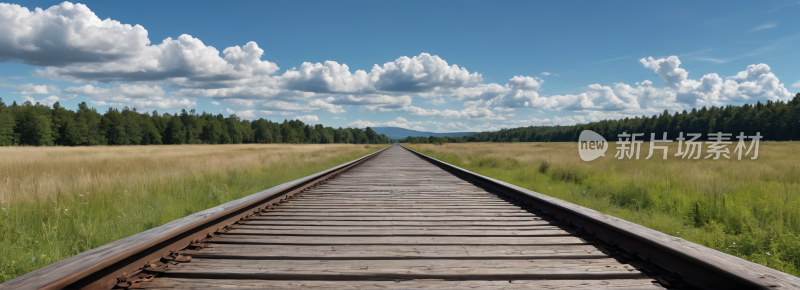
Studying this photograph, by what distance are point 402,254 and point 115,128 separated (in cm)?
10620

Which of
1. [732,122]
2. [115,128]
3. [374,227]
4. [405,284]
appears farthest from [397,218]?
[732,122]

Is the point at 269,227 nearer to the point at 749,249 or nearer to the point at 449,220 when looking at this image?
the point at 449,220

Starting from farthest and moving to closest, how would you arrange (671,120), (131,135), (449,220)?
(671,120), (131,135), (449,220)

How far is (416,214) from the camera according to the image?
17.2ft

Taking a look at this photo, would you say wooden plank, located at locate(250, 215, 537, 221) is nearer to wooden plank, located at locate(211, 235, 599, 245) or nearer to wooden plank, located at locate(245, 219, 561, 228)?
wooden plank, located at locate(245, 219, 561, 228)

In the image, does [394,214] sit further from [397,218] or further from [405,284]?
[405,284]

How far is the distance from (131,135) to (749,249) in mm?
109709

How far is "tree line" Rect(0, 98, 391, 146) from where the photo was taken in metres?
68.8

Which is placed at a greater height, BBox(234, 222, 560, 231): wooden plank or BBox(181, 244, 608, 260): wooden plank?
BBox(181, 244, 608, 260): wooden plank

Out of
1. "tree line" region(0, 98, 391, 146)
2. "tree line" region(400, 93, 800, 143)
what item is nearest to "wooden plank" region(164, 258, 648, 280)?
"tree line" region(0, 98, 391, 146)

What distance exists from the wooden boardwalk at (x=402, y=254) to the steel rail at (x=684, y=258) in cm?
15

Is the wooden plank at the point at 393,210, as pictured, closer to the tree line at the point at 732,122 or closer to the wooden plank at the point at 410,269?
the wooden plank at the point at 410,269

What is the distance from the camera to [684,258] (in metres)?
2.54

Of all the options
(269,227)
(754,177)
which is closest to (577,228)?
(269,227)
